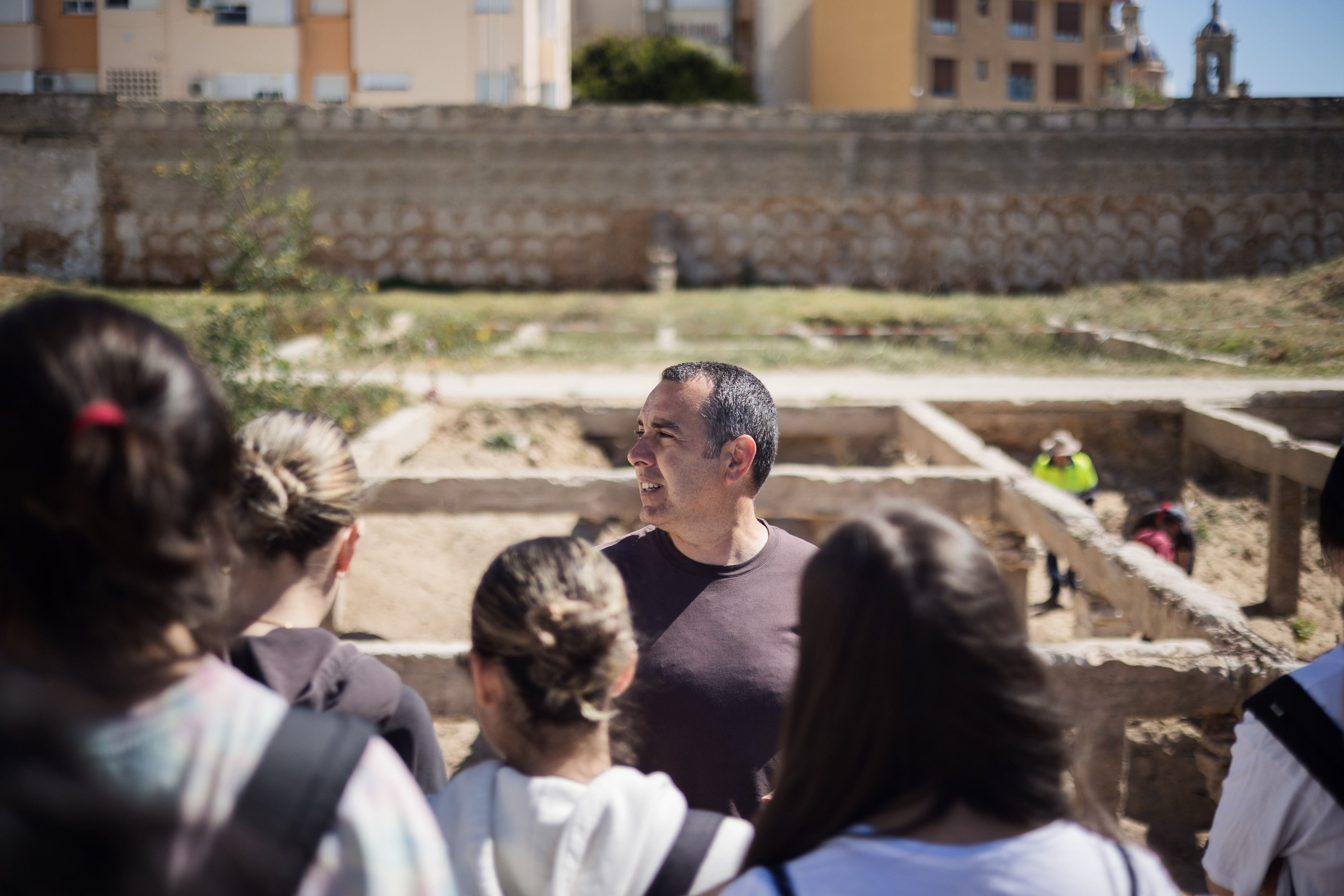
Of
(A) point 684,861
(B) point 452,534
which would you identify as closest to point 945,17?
(B) point 452,534

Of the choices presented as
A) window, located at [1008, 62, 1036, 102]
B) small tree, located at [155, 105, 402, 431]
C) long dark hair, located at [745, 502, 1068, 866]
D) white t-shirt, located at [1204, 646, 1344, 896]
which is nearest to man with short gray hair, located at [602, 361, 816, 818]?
white t-shirt, located at [1204, 646, 1344, 896]

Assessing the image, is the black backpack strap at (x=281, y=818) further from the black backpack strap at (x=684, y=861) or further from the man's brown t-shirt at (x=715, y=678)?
the man's brown t-shirt at (x=715, y=678)

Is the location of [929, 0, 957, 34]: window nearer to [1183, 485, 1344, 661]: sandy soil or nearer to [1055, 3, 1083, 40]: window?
[1055, 3, 1083, 40]: window

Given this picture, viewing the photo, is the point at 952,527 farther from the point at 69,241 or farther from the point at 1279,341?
the point at 69,241

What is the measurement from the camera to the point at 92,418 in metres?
1.01

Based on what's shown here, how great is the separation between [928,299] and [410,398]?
36.2 ft

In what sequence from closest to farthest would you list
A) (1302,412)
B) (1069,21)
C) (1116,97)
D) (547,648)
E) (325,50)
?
(547,648)
(1302,412)
(325,50)
(1069,21)
(1116,97)

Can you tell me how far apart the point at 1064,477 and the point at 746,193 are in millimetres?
13804

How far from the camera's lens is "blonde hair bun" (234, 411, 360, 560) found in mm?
1982

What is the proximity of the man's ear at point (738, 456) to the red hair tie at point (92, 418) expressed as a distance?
1.98 metres

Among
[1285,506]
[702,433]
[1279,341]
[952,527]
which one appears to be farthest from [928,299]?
[952,527]

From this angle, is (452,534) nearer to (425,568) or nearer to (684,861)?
(425,568)

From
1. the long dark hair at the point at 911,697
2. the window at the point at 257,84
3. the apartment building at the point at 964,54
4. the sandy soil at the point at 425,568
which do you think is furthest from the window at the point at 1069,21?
the long dark hair at the point at 911,697

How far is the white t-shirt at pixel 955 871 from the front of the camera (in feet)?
3.92
